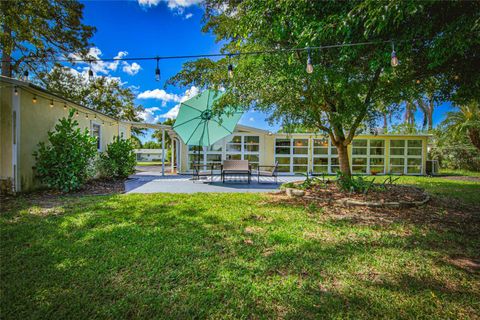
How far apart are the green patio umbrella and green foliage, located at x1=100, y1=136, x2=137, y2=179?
11.2 ft

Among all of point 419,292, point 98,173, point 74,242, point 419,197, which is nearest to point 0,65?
point 98,173

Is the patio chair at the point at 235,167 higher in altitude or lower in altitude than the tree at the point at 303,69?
lower

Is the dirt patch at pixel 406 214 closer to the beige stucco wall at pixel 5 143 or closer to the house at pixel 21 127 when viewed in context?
the house at pixel 21 127

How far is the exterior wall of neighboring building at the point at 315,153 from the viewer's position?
14.0m

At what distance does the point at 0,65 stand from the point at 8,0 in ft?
22.3

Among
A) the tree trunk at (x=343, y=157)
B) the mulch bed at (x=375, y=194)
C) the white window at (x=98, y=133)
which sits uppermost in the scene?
the white window at (x=98, y=133)

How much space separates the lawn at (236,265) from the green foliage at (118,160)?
5.33 meters

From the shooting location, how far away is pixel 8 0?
22.4 feet

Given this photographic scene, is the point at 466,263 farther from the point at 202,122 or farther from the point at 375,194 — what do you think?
the point at 202,122

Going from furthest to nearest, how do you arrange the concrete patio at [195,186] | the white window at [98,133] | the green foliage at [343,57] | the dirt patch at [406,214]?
the white window at [98,133]
the concrete patio at [195,186]
the dirt patch at [406,214]
the green foliage at [343,57]

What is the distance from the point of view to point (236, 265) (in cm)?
258

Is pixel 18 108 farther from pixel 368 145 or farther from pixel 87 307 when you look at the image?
pixel 368 145

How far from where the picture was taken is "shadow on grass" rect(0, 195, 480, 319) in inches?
75.0

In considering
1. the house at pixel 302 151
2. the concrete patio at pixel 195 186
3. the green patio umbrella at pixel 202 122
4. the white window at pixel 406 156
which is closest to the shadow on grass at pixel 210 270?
the concrete patio at pixel 195 186
